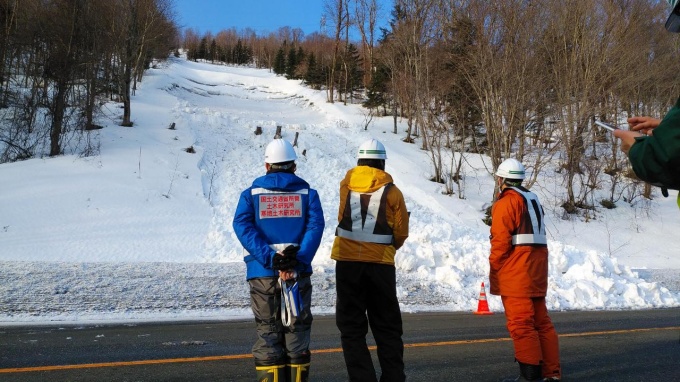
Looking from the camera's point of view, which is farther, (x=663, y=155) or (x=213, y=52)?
(x=213, y=52)

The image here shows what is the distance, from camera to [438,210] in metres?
22.2

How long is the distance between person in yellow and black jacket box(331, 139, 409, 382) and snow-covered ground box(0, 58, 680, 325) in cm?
405

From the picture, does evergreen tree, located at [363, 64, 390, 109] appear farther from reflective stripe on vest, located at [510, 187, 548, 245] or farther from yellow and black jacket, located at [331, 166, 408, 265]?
yellow and black jacket, located at [331, 166, 408, 265]

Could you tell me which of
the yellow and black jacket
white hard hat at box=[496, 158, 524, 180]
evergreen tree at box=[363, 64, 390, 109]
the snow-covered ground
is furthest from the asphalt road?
evergreen tree at box=[363, 64, 390, 109]

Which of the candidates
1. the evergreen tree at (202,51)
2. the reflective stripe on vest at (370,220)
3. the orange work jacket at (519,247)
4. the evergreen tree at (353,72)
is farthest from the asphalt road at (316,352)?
the evergreen tree at (202,51)

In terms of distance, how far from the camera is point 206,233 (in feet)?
53.5

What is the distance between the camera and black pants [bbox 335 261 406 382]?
15.6 ft

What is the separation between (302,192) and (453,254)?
7798 millimetres

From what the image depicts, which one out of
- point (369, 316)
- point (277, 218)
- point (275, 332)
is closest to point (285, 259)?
point (277, 218)

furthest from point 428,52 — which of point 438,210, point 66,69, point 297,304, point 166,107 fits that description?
point 297,304

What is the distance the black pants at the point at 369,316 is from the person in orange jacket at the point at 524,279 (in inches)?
52.8

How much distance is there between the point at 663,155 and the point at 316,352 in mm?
5014

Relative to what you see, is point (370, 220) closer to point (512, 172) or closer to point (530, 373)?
point (512, 172)

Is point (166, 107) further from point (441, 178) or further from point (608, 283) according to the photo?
point (608, 283)
